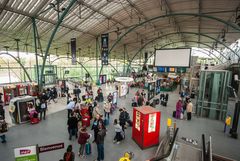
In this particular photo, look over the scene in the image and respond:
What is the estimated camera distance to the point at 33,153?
3.46 m

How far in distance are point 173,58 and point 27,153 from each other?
13.9m

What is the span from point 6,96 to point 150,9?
735 inches

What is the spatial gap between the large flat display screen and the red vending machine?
895cm

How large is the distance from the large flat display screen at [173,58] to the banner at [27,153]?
535 inches

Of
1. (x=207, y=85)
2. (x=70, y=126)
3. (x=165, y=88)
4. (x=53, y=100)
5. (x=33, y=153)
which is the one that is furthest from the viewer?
(x=165, y=88)

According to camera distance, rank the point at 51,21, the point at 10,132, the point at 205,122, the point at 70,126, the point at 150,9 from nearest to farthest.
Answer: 1. the point at 70,126
2. the point at 10,132
3. the point at 205,122
4. the point at 51,21
5. the point at 150,9

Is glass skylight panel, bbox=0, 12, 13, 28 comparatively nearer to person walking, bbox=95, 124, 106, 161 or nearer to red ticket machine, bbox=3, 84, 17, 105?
red ticket machine, bbox=3, 84, 17, 105

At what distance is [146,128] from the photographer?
6230mm

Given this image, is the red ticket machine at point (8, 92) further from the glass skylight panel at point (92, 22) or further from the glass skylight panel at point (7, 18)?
the glass skylight panel at point (92, 22)

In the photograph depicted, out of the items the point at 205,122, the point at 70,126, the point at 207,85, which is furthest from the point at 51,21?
the point at 205,122

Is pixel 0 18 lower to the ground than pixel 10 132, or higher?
higher

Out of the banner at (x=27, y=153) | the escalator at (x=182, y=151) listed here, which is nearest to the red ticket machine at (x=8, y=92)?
the banner at (x=27, y=153)

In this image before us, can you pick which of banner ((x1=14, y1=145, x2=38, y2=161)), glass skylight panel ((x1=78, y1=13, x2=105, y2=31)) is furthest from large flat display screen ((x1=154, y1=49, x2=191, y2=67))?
banner ((x1=14, y1=145, x2=38, y2=161))

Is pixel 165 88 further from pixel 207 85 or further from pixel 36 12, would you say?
pixel 36 12
